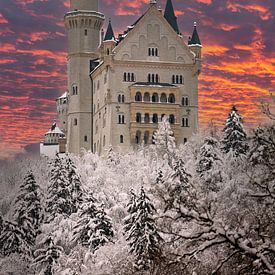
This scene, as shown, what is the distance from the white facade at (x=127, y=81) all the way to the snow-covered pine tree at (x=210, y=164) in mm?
41074

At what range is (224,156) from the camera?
6519cm

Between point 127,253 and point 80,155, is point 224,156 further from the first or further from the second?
point 80,155

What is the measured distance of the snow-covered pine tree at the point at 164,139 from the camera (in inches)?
3743

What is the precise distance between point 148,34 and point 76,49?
39.3ft

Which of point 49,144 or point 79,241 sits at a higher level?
point 49,144

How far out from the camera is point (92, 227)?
52875 mm

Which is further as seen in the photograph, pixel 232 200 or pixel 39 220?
pixel 39 220

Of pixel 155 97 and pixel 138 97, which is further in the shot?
pixel 138 97

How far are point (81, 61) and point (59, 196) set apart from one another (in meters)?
58.4

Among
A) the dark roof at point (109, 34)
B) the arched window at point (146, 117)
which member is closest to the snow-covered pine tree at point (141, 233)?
the arched window at point (146, 117)

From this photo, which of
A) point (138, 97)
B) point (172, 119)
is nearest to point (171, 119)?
point (172, 119)

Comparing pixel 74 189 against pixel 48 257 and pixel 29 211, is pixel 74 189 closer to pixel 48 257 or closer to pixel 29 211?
pixel 29 211

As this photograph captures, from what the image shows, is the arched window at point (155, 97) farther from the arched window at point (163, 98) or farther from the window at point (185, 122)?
the window at point (185, 122)

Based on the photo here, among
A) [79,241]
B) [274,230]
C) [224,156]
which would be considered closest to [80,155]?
[224,156]
